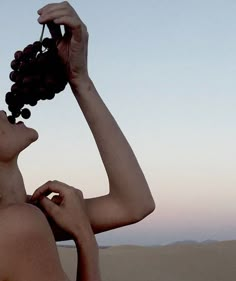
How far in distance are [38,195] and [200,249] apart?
18972 millimetres

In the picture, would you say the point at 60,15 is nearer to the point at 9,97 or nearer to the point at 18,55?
the point at 18,55

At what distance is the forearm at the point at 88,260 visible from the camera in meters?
2.33

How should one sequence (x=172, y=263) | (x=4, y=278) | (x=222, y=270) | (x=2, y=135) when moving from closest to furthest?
(x=4, y=278) → (x=2, y=135) → (x=222, y=270) → (x=172, y=263)

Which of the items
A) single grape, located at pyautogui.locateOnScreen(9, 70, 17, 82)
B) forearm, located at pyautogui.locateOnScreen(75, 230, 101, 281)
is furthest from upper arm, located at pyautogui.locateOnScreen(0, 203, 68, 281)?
single grape, located at pyautogui.locateOnScreen(9, 70, 17, 82)

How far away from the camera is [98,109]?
8.52 ft

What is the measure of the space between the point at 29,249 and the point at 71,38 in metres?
0.82

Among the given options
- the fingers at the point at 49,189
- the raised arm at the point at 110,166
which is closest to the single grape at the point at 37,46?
the raised arm at the point at 110,166

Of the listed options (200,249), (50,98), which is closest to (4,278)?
(50,98)

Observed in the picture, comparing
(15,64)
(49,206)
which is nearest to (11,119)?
(15,64)

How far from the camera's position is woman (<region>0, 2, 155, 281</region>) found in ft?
7.45

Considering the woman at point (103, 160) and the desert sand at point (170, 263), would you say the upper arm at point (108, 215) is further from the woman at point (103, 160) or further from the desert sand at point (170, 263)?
the desert sand at point (170, 263)

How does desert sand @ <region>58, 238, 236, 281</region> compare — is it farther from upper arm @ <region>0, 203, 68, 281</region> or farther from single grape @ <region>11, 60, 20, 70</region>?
upper arm @ <region>0, 203, 68, 281</region>

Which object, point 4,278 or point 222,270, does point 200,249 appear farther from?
point 4,278

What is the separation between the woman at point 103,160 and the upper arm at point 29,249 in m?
0.22
